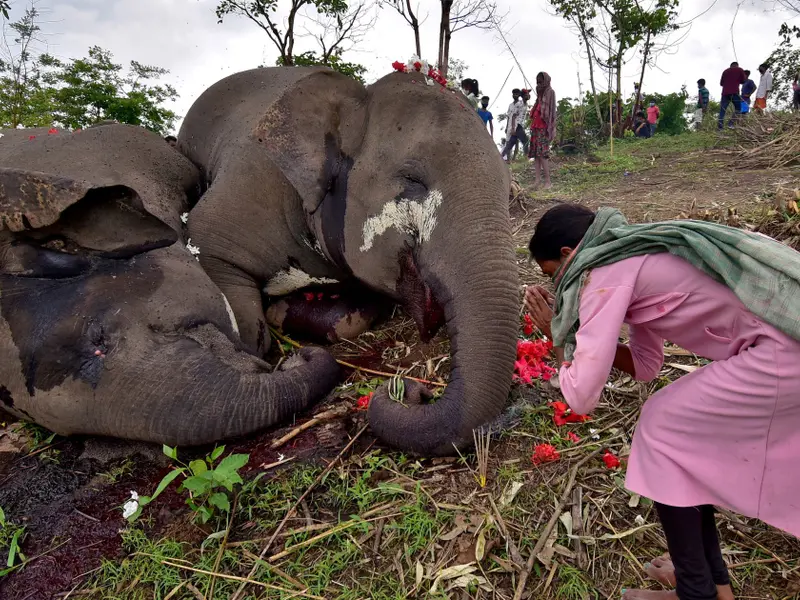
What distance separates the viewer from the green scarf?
4.58 feet

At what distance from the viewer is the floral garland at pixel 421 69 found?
3197 millimetres

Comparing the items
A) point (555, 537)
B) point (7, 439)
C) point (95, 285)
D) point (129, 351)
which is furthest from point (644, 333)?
point (7, 439)

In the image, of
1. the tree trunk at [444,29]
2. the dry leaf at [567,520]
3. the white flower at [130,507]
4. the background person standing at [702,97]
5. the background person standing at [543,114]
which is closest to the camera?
the dry leaf at [567,520]

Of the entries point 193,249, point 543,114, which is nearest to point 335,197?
point 193,249

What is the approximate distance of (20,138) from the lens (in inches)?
166

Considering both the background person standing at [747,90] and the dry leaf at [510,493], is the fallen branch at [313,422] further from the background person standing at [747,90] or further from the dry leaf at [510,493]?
the background person standing at [747,90]

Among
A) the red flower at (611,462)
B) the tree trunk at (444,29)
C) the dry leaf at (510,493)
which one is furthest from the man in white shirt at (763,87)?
the dry leaf at (510,493)

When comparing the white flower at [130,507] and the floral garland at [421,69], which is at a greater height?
the floral garland at [421,69]

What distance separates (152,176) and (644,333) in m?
3.22

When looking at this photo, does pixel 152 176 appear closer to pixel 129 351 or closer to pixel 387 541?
pixel 129 351

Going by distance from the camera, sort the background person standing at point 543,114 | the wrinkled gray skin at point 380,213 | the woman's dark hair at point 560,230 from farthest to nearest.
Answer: the background person standing at point 543,114
the wrinkled gray skin at point 380,213
the woman's dark hair at point 560,230

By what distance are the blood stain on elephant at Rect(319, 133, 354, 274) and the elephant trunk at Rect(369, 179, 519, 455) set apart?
2.20 feet

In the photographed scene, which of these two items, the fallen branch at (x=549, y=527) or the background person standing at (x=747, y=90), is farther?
the background person standing at (x=747, y=90)

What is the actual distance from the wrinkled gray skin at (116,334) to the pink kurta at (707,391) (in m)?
1.60
